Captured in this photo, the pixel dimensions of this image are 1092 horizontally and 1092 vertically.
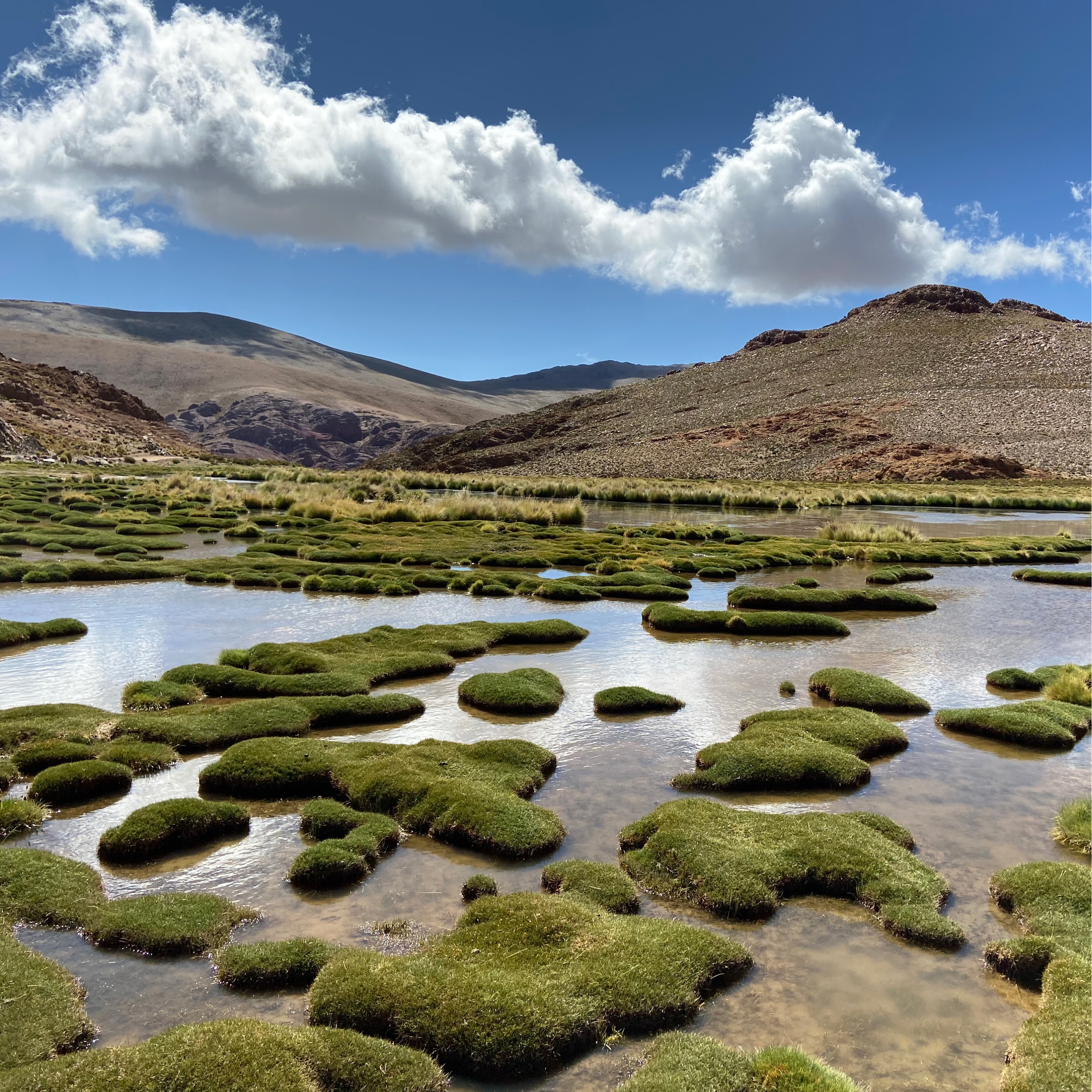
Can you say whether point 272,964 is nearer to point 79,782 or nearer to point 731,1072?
point 731,1072

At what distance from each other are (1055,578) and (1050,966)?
26288 millimetres

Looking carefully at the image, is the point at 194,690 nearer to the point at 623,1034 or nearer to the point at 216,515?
the point at 623,1034

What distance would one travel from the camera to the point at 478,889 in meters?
7.75

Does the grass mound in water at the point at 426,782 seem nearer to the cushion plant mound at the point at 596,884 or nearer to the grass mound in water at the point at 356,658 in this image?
the cushion plant mound at the point at 596,884

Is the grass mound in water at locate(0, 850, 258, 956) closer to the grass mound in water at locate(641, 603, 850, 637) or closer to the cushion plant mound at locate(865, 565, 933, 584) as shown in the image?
the grass mound in water at locate(641, 603, 850, 637)

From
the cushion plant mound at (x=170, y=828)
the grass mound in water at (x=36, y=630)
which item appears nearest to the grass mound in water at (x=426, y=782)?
the cushion plant mound at (x=170, y=828)

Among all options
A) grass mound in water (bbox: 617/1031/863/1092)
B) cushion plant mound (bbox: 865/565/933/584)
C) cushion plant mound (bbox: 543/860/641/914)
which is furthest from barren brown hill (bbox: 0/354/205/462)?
grass mound in water (bbox: 617/1031/863/1092)

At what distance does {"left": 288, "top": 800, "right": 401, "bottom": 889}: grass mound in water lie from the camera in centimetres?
790

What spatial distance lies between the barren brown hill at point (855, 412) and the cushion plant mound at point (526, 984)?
8603 centimetres

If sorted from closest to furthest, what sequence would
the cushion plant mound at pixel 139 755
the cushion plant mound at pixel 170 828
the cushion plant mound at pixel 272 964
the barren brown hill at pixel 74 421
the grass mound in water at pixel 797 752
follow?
1. the cushion plant mound at pixel 272 964
2. the cushion plant mound at pixel 170 828
3. the cushion plant mound at pixel 139 755
4. the grass mound in water at pixel 797 752
5. the barren brown hill at pixel 74 421

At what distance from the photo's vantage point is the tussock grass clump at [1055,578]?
28234 mm

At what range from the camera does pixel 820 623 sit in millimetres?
20297

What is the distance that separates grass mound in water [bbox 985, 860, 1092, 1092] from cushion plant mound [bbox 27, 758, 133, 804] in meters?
9.57

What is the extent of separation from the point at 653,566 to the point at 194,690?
18354mm
